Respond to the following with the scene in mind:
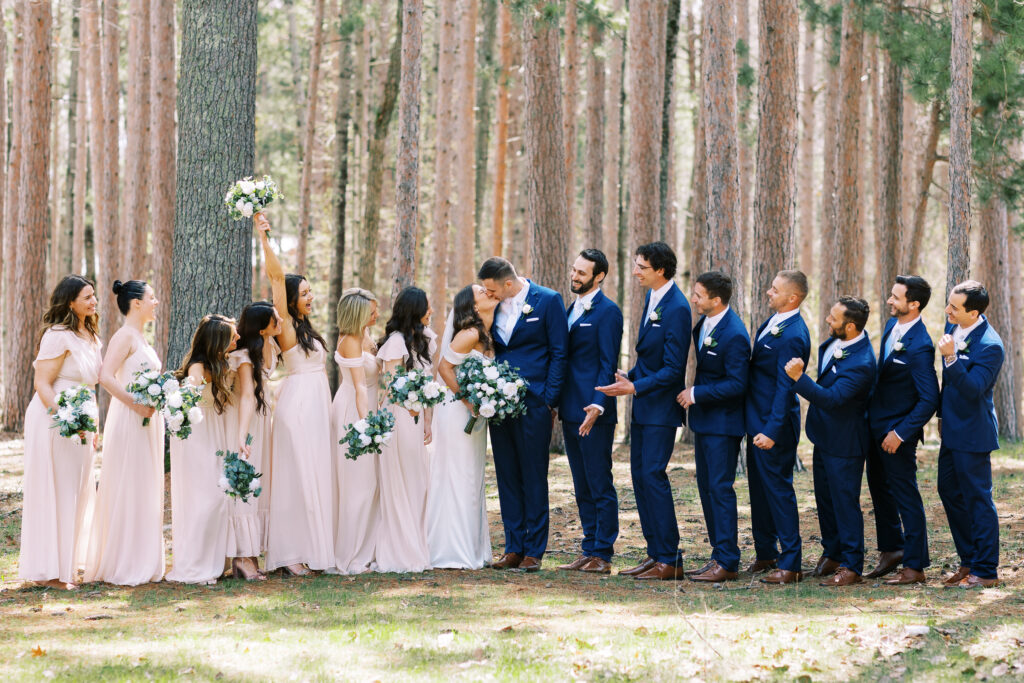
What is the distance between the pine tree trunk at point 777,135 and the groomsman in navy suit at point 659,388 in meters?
5.88

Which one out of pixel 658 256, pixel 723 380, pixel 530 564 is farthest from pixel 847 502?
pixel 530 564

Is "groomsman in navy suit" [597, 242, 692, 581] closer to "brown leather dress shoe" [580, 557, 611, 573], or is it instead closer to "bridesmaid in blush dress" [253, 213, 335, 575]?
"brown leather dress shoe" [580, 557, 611, 573]

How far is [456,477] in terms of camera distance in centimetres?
782

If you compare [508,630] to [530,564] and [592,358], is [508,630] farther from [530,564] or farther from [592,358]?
[592,358]

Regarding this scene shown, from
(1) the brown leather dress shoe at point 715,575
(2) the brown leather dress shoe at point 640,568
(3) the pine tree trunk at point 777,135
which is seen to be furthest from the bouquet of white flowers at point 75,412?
(3) the pine tree trunk at point 777,135

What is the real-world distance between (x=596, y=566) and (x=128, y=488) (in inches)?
134

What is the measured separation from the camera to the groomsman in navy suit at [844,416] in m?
6.89

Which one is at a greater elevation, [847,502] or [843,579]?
[847,502]

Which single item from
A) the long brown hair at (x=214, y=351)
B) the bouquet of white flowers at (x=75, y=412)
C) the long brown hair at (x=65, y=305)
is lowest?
the bouquet of white flowers at (x=75, y=412)

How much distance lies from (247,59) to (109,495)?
4667 millimetres

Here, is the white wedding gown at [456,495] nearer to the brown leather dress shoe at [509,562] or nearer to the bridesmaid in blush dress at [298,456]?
the brown leather dress shoe at [509,562]

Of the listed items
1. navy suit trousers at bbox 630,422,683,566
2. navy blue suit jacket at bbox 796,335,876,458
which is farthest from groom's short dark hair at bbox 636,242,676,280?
navy blue suit jacket at bbox 796,335,876,458

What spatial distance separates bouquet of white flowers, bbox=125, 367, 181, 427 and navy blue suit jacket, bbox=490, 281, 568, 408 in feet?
7.88

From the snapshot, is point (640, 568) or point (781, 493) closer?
point (781, 493)
